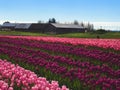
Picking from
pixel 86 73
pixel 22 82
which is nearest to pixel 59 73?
pixel 86 73

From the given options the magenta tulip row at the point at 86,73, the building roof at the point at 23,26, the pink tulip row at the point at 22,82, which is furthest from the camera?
the building roof at the point at 23,26

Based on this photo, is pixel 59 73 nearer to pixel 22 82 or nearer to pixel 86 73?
pixel 86 73

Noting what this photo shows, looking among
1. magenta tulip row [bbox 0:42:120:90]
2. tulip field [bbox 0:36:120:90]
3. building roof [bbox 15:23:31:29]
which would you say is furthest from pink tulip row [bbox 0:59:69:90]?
building roof [bbox 15:23:31:29]

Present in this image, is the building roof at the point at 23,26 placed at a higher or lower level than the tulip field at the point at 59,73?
lower

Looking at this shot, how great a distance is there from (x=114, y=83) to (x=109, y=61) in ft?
23.5

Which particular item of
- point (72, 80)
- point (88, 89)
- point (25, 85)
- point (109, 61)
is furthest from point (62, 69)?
point (109, 61)

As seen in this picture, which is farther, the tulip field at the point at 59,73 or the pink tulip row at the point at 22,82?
the tulip field at the point at 59,73

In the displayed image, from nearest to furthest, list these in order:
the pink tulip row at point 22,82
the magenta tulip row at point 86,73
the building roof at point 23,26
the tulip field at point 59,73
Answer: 1. the pink tulip row at point 22,82
2. the tulip field at point 59,73
3. the magenta tulip row at point 86,73
4. the building roof at point 23,26

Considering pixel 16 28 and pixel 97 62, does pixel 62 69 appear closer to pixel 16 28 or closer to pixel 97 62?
pixel 97 62

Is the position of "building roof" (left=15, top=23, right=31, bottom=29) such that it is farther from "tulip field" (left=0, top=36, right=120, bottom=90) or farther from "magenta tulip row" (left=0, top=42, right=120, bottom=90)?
"magenta tulip row" (left=0, top=42, right=120, bottom=90)

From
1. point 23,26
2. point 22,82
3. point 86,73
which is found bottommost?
point 23,26

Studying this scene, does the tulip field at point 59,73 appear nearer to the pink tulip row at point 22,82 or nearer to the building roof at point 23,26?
the pink tulip row at point 22,82

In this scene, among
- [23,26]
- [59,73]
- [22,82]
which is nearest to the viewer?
[22,82]

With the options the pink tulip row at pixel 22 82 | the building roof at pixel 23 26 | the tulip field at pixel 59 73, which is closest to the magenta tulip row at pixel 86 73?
the tulip field at pixel 59 73
